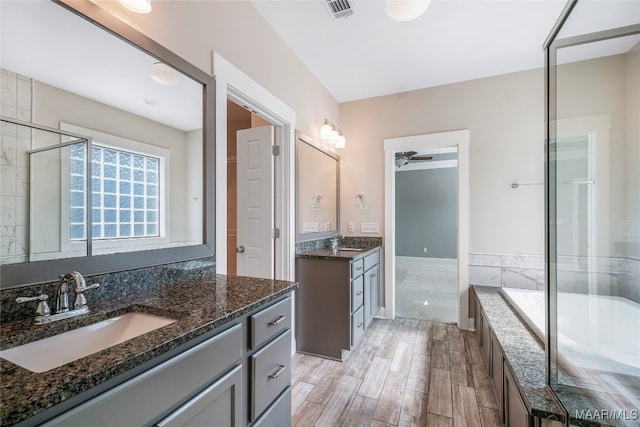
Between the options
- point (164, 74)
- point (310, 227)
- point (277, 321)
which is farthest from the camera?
point (310, 227)

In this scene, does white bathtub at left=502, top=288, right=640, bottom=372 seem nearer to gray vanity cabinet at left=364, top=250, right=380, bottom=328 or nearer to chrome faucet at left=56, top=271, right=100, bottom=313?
gray vanity cabinet at left=364, top=250, right=380, bottom=328

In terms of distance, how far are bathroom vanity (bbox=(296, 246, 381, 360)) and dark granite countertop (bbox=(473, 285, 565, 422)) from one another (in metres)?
1.09

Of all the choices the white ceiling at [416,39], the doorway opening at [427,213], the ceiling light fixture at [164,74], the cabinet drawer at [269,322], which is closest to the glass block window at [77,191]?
the ceiling light fixture at [164,74]

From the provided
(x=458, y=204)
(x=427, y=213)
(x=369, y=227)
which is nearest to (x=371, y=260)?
(x=369, y=227)

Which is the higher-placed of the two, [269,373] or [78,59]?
[78,59]

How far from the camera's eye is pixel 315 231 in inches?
120

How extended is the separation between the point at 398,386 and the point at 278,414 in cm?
113

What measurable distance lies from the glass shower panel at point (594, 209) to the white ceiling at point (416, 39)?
1130mm

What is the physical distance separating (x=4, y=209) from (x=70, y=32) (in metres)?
0.68

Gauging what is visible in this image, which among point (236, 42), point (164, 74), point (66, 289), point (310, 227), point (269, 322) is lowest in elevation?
point (269, 322)

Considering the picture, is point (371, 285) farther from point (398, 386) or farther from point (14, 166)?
point (14, 166)

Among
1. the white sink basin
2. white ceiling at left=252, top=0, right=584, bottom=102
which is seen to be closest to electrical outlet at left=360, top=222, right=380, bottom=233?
white ceiling at left=252, top=0, right=584, bottom=102

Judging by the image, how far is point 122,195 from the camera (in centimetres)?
120

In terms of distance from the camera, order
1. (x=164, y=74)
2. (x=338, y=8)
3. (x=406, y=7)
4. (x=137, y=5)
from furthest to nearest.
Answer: (x=338, y=8) → (x=406, y=7) → (x=164, y=74) → (x=137, y=5)
